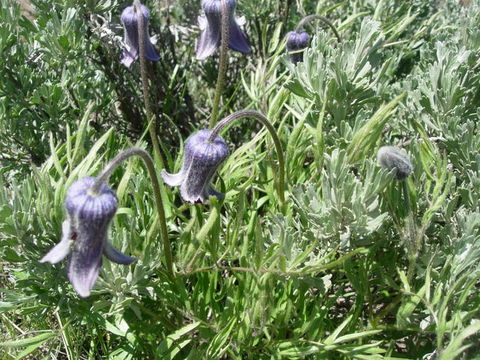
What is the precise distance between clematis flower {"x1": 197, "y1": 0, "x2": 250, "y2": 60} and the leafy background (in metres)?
0.23

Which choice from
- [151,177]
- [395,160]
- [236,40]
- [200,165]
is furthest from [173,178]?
[236,40]

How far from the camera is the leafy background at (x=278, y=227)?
65.6 inches

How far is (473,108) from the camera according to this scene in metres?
2.28

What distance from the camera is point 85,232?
135 centimetres

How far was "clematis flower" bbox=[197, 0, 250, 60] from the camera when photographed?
2.18 meters

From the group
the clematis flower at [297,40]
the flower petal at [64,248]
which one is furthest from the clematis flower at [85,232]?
the clematis flower at [297,40]

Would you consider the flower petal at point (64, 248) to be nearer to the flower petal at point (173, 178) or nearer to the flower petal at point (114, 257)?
the flower petal at point (114, 257)

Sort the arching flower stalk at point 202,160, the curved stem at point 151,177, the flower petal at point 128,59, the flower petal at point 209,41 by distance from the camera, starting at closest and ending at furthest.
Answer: the curved stem at point 151,177
the arching flower stalk at point 202,160
the flower petal at point 209,41
the flower petal at point 128,59

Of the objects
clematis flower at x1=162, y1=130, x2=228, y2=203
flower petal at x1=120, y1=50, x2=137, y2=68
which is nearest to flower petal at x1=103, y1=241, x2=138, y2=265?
clematis flower at x1=162, y1=130, x2=228, y2=203

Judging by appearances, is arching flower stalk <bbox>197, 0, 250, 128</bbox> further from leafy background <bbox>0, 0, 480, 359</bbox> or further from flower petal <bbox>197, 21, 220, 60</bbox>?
leafy background <bbox>0, 0, 480, 359</bbox>

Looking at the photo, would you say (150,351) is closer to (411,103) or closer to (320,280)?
(320,280)

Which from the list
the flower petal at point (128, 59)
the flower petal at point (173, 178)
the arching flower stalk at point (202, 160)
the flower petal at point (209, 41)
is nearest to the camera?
the arching flower stalk at point (202, 160)

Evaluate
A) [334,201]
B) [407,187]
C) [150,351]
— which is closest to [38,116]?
[150,351]

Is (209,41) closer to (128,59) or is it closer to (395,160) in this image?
(128,59)
